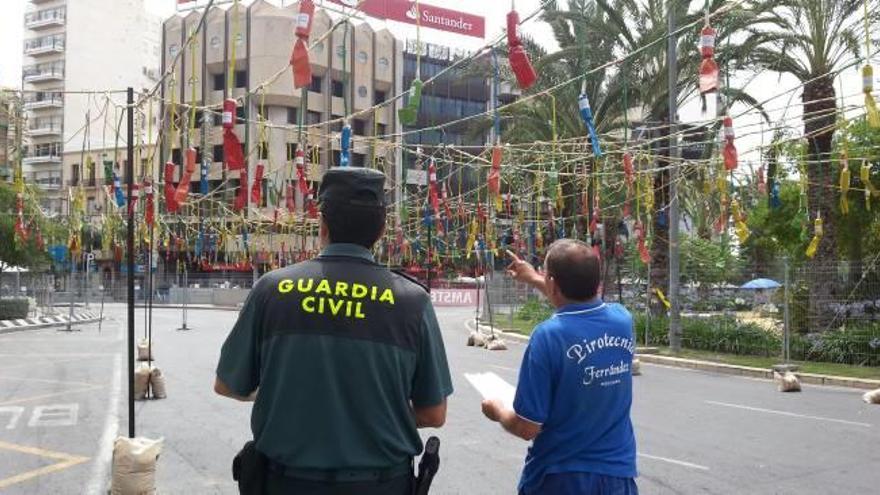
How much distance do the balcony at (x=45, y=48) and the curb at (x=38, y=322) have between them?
166ft

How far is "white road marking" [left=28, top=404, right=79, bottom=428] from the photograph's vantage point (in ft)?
30.7

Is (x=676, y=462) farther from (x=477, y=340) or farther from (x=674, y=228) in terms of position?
(x=477, y=340)

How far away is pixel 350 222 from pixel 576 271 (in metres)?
0.94

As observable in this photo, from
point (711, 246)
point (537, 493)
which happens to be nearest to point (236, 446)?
point (537, 493)

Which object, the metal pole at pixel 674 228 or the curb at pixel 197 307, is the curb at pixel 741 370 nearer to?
the metal pole at pixel 674 228

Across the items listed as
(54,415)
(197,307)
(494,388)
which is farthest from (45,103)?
(494,388)

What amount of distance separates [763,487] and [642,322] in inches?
628

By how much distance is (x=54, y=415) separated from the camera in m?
9.90

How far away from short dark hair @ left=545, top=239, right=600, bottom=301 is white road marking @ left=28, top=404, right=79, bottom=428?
7.91 metres

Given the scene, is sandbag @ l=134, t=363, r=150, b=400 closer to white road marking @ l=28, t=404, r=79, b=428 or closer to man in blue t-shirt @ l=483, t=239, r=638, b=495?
white road marking @ l=28, t=404, r=79, b=428

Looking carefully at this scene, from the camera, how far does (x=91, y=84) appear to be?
7531 centimetres

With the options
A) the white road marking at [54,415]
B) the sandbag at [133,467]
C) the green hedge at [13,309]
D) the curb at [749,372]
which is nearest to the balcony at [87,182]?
the green hedge at [13,309]

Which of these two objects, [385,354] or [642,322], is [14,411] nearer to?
[385,354]

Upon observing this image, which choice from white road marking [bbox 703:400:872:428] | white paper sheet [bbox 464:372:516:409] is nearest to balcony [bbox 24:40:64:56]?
white road marking [bbox 703:400:872:428]
